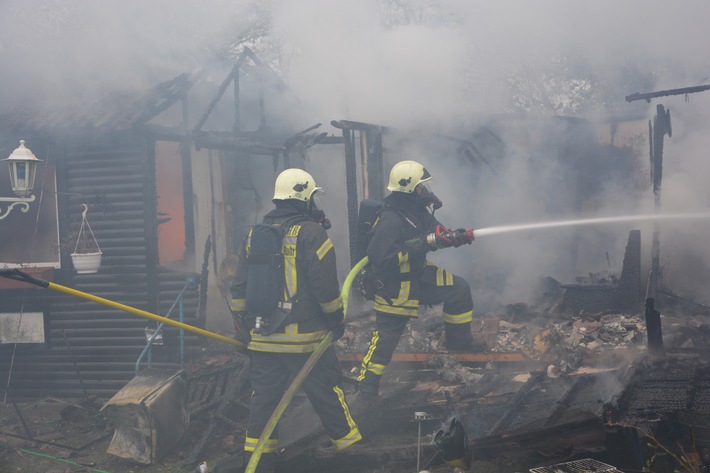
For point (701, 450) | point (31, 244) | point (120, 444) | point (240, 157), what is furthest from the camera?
point (240, 157)

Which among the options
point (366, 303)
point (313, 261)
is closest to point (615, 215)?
point (366, 303)

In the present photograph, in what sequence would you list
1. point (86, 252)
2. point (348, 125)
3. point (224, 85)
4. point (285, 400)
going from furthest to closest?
point (224, 85) → point (348, 125) → point (86, 252) → point (285, 400)

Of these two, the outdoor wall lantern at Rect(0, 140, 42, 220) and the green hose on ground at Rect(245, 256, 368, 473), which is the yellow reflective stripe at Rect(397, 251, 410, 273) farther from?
the outdoor wall lantern at Rect(0, 140, 42, 220)

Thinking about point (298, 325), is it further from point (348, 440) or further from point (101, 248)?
point (101, 248)

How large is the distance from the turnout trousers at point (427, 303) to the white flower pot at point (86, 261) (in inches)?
151

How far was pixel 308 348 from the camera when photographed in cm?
488

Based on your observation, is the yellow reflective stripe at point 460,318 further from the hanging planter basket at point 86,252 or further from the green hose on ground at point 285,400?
the hanging planter basket at point 86,252

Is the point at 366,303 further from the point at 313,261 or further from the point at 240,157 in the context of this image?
the point at 313,261

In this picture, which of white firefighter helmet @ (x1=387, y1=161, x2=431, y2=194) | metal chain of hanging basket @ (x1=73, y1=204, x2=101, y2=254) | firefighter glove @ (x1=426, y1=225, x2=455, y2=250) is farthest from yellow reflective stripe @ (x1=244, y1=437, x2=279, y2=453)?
metal chain of hanging basket @ (x1=73, y1=204, x2=101, y2=254)

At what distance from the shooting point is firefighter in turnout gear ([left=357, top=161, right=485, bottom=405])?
5.86 metres

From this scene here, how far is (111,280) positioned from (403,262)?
14.5 feet

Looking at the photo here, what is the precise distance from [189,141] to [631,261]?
6.42m

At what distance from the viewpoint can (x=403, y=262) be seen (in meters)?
5.93

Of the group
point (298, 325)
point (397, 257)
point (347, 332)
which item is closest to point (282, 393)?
point (298, 325)
